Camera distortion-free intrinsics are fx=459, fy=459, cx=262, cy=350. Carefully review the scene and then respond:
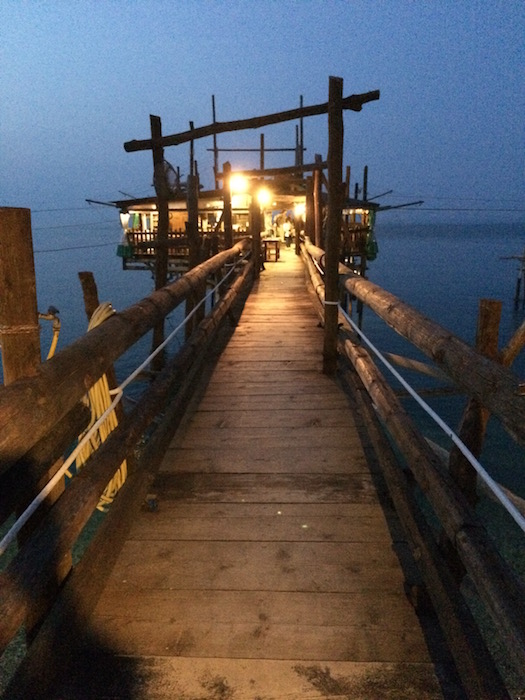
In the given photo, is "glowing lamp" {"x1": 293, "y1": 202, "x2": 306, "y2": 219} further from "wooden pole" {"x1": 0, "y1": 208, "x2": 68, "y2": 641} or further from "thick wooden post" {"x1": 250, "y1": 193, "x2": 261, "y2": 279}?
"wooden pole" {"x1": 0, "y1": 208, "x2": 68, "y2": 641}

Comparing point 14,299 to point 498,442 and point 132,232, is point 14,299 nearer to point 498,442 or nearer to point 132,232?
point 498,442

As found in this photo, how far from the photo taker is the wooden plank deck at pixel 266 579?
1.90 meters

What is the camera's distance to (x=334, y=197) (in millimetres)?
5016

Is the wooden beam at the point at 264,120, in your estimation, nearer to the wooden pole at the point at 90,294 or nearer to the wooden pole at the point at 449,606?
the wooden pole at the point at 90,294

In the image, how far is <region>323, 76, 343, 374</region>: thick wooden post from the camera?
4.91 metres

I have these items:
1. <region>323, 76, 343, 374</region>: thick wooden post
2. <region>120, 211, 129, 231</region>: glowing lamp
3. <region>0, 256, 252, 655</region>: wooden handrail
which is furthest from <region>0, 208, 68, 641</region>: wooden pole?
<region>120, 211, 129, 231</region>: glowing lamp

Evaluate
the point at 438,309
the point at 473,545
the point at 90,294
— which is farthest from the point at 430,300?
the point at 473,545

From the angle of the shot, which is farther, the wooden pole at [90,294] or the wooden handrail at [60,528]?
the wooden pole at [90,294]

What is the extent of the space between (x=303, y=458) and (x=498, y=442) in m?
10.9

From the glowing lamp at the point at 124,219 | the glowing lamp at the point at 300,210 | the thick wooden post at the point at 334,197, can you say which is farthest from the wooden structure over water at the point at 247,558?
the glowing lamp at the point at 124,219

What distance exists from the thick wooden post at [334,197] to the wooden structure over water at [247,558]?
1614 mm

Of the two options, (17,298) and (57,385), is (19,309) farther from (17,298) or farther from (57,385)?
(57,385)

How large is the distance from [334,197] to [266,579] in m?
3.94

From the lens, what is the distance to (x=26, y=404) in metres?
1.58
